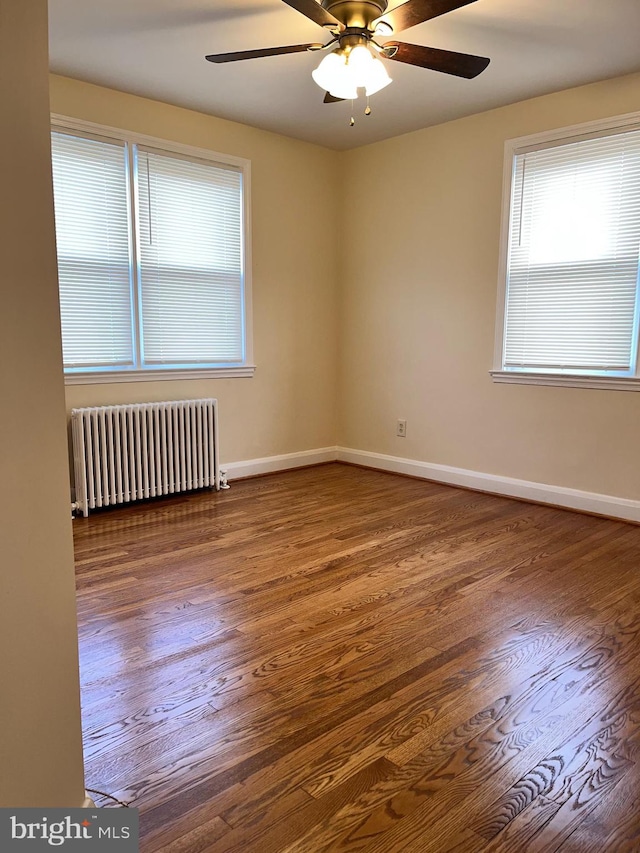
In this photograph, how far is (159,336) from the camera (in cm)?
416

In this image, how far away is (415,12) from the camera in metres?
2.34

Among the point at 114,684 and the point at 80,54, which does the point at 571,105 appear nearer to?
the point at 80,54

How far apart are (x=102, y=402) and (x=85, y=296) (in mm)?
692

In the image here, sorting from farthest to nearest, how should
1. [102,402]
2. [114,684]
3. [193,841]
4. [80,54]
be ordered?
[102,402] < [80,54] < [114,684] < [193,841]

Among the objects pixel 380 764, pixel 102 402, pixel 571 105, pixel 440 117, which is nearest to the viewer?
pixel 380 764

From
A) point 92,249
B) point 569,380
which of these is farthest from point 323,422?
point 92,249

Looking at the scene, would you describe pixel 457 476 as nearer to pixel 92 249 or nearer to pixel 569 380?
pixel 569 380

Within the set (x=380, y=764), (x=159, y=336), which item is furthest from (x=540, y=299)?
(x=380, y=764)

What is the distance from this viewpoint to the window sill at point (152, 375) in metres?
3.80

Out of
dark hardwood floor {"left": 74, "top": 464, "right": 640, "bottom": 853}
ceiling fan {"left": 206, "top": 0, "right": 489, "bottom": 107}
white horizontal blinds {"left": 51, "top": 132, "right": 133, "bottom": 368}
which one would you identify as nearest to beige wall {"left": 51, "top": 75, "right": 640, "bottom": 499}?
white horizontal blinds {"left": 51, "top": 132, "right": 133, "bottom": 368}

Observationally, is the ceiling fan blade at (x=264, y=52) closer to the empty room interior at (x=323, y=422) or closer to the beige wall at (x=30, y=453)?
the empty room interior at (x=323, y=422)

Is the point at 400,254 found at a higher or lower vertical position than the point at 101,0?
lower

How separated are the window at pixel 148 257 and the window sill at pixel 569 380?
6.40ft

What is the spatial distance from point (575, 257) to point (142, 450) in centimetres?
309
